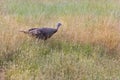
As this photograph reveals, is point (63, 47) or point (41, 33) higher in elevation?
point (41, 33)

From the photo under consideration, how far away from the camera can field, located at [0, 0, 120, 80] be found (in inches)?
250

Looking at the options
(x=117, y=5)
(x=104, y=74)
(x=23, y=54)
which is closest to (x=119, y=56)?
(x=104, y=74)

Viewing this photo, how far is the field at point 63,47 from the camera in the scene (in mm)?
6352

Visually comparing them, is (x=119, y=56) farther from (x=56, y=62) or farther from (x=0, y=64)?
(x=0, y=64)

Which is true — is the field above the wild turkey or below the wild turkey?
below

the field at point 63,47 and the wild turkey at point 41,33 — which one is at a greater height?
the wild turkey at point 41,33

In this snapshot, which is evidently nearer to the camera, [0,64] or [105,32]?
[0,64]

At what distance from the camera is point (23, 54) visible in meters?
6.70

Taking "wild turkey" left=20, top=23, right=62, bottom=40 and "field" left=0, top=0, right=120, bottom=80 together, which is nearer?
"field" left=0, top=0, right=120, bottom=80

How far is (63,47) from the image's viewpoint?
285 inches

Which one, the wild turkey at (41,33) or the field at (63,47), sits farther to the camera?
the wild turkey at (41,33)

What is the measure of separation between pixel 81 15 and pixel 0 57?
2.70 metres

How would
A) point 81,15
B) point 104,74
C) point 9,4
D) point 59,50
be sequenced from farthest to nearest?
point 9,4
point 81,15
point 59,50
point 104,74

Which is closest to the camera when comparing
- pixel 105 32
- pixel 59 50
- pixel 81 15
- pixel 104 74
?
pixel 104 74
